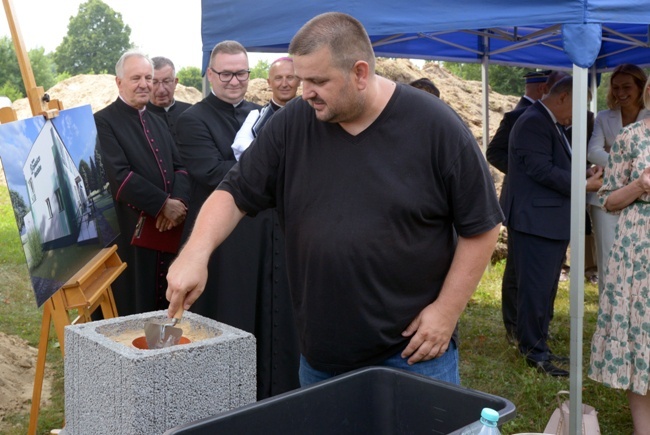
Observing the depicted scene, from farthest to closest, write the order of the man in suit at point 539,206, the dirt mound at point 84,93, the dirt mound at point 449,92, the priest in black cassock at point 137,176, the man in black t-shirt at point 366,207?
the dirt mound at point 84,93
the dirt mound at point 449,92
the man in suit at point 539,206
the priest in black cassock at point 137,176
the man in black t-shirt at point 366,207

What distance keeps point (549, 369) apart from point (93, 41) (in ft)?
221

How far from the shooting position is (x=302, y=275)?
2270mm

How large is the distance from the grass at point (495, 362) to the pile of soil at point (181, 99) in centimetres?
18

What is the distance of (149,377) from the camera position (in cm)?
196

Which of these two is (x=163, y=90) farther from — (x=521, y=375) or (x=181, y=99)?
(x=181, y=99)

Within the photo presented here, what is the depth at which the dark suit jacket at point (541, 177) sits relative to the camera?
485 centimetres

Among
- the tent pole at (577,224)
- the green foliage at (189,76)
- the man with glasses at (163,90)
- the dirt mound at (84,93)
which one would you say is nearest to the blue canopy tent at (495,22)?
the tent pole at (577,224)

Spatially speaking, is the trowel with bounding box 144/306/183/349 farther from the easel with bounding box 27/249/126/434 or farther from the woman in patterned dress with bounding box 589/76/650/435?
the woman in patterned dress with bounding box 589/76/650/435

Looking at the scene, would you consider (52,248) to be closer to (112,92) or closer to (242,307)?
(242,307)

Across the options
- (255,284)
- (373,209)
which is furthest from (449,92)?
(373,209)

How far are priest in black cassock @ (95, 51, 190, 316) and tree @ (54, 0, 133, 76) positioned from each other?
62.1 metres

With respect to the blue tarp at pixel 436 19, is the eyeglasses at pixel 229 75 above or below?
below

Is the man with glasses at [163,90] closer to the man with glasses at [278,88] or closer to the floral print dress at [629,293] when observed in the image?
the man with glasses at [278,88]

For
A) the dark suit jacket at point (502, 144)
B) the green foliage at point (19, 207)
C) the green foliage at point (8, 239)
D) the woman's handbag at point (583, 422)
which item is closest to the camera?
the green foliage at point (19, 207)
